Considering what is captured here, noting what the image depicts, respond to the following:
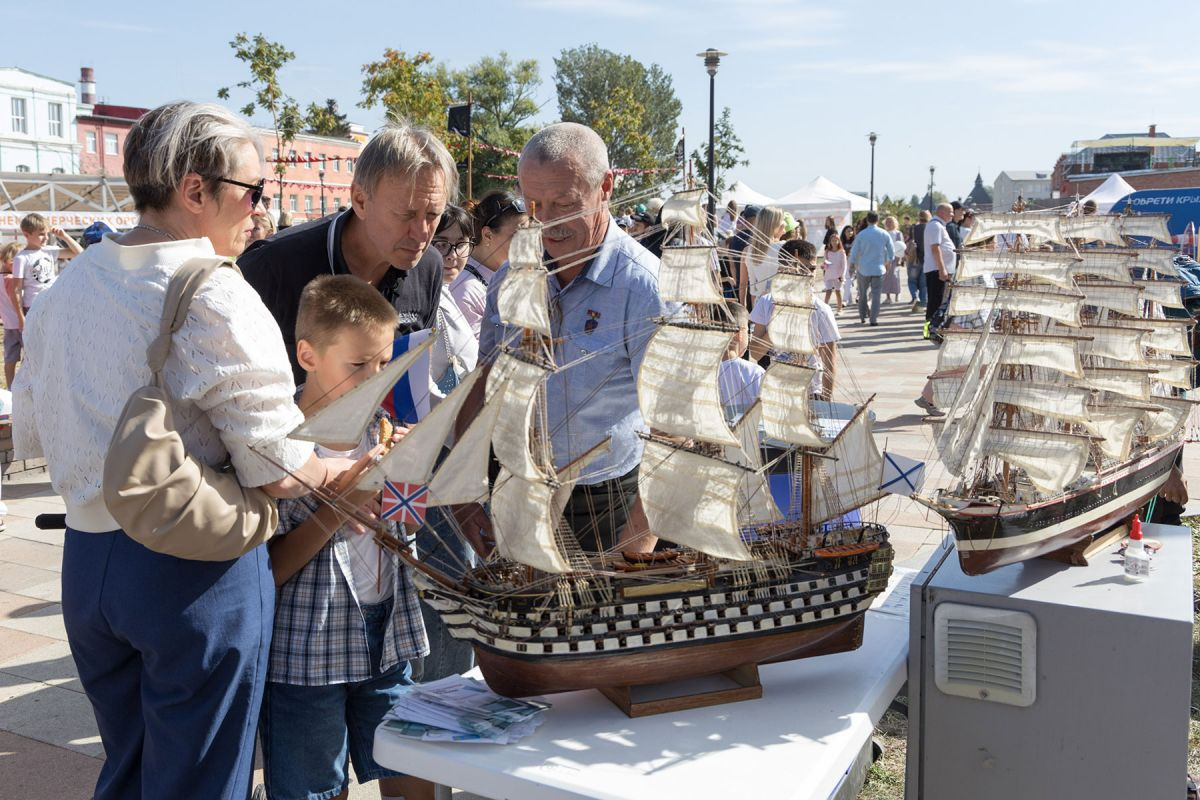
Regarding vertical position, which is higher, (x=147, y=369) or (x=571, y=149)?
(x=571, y=149)

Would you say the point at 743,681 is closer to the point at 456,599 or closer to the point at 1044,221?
the point at 456,599

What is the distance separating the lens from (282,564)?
2861 millimetres

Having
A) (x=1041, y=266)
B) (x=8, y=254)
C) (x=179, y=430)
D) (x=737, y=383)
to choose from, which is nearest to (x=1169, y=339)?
(x=1041, y=266)

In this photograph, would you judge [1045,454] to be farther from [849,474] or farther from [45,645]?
[45,645]

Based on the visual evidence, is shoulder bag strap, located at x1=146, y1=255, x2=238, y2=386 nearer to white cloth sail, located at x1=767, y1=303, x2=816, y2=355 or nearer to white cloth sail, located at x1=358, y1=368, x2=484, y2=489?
white cloth sail, located at x1=358, y1=368, x2=484, y2=489

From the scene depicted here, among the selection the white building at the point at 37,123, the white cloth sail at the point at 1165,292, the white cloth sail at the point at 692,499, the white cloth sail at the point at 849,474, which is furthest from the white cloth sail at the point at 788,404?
the white building at the point at 37,123

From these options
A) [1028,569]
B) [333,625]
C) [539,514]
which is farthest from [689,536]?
[1028,569]

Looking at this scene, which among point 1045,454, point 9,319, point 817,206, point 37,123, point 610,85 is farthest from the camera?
point 610,85

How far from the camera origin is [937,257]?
1753 centimetres

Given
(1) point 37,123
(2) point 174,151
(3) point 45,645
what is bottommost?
(3) point 45,645

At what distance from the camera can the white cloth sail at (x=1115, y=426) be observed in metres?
3.74

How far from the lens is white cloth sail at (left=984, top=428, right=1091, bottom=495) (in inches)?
129

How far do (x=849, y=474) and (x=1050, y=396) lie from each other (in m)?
0.88

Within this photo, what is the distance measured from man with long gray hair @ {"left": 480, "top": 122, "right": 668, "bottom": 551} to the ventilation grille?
113 cm
